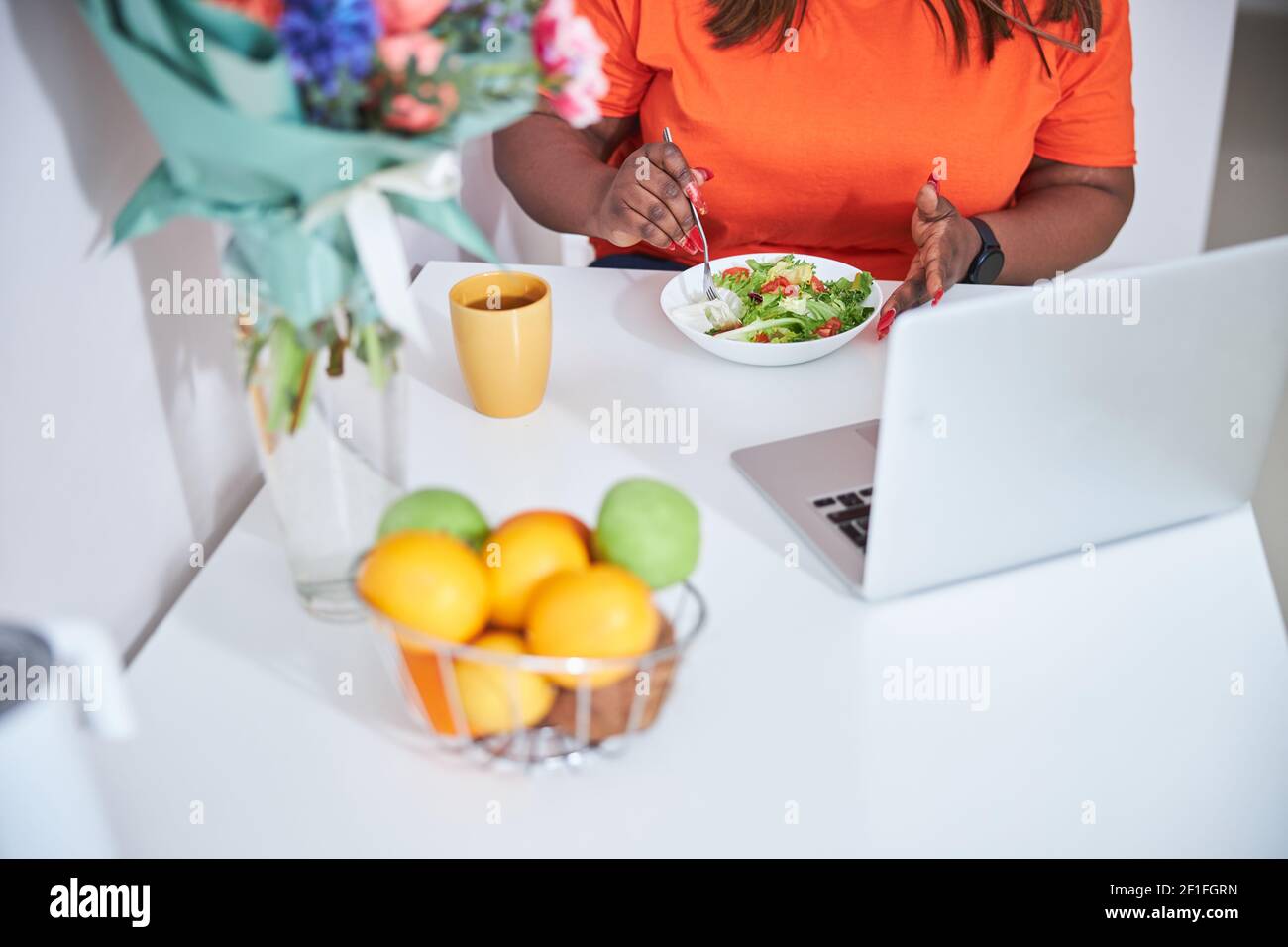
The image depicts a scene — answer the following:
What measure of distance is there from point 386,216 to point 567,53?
15 centimetres

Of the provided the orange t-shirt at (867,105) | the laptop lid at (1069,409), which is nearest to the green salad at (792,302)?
the orange t-shirt at (867,105)

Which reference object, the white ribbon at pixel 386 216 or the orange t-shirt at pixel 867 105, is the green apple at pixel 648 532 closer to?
the white ribbon at pixel 386 216

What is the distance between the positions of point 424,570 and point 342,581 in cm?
→ 20

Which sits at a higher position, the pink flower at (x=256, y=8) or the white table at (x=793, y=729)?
the pink flower at (x=256, y=8)

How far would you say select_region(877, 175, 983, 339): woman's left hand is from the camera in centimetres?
122

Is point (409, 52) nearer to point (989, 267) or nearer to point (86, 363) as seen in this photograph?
point (86, 363)

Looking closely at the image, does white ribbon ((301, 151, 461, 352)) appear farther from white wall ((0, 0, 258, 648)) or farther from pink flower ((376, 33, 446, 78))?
white wall ((0, 0, 258, 648))

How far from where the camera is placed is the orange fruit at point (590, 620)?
64cm

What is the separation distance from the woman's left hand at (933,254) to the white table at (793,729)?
394 millimetres

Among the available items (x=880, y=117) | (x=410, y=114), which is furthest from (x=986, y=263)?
(x=410, y=114)

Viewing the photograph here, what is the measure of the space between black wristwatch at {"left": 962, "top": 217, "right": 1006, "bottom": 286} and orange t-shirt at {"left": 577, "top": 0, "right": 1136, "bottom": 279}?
0.14m

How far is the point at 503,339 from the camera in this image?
101cm

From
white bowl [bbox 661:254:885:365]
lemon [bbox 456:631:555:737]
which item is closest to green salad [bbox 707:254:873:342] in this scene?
white bowl [bbox 661:254:885:365]
